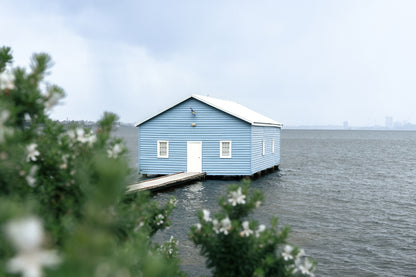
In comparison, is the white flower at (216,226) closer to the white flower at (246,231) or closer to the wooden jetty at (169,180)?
the white flower at (246,231)

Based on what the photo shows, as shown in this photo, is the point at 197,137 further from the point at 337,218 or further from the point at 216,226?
the point at 216,226

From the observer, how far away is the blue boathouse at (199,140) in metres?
25.9

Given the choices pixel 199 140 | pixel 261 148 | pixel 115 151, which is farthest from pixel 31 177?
pixel 261 148

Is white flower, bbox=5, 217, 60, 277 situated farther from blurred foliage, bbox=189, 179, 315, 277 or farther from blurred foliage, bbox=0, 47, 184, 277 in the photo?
blurred foliage, bbox=189, 179, 315, 277

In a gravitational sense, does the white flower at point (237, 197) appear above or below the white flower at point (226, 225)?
above

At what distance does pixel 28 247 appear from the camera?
1324 millimetres

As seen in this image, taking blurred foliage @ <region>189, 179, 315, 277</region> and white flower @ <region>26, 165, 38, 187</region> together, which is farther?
blurred foliage @ <region>189, 179, 315, 277</region>

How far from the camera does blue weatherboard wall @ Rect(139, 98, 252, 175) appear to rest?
25938mm

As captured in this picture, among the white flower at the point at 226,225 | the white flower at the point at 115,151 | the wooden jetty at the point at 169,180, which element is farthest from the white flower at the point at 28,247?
the wooden jetty at the point at 169,180

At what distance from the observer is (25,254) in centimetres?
137

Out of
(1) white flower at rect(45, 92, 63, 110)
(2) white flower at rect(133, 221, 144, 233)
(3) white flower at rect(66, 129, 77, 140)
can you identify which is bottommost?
(2) white flower at rect(133, 221, 144, 233)

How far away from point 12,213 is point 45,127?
239cm

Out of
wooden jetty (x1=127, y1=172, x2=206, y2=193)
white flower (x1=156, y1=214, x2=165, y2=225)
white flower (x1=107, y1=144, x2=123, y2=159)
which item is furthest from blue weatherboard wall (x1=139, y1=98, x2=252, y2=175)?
white flower (x1=107, y1=144, x2=123, y2=159)

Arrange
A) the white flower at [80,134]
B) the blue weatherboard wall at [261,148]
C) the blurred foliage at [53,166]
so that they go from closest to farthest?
the blurred foliage at [53,166] → the white flower at [80,134] → the blue weatherboard wall at [261,148]
